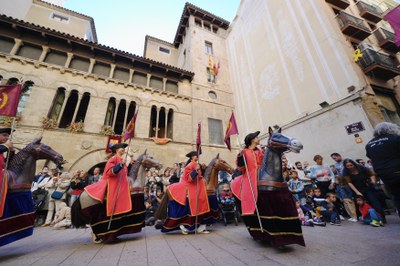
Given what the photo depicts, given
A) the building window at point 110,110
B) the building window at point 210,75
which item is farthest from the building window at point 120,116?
the building window at point 210,75

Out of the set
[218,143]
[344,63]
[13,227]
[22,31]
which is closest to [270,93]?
[344,63]

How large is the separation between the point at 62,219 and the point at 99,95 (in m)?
8.11

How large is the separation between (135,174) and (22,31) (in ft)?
46.8

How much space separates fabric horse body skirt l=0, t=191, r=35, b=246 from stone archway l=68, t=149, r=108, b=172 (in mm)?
6978

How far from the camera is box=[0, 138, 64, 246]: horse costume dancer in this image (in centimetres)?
292

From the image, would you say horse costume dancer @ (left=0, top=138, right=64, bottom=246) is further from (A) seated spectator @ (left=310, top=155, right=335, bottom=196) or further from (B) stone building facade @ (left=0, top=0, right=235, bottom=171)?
(A) seated spectator @ (left=310, top=155, right=335, bottom=196)

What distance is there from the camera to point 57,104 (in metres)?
10.9

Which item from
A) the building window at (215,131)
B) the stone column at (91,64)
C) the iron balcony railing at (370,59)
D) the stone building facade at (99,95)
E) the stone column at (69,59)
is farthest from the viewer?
the building window at (215,131)

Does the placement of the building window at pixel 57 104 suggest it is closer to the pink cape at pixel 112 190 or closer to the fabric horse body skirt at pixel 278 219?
the pink cape at pixel 112 190

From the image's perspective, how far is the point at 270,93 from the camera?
1248 cm

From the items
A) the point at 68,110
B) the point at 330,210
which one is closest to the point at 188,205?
the point at 330,210

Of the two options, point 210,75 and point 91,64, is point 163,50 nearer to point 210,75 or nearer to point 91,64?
point 210,75

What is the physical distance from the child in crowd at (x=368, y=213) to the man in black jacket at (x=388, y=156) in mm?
1914

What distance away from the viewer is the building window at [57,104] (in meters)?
10.3
